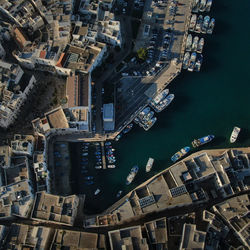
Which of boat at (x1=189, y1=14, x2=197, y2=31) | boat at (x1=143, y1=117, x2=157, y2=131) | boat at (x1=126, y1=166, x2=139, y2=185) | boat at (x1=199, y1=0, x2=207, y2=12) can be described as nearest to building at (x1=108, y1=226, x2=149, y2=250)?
boat at (x1=126, y1=166, x2=139, y2=185)

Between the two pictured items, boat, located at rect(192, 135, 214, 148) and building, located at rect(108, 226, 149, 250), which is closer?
building, located at rect(108, 226, 149, 250)

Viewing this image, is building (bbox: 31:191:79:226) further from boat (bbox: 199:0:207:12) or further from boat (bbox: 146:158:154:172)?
boat (bbox: 199:0:207:12)

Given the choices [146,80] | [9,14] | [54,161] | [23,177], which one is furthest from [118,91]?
[9,14]

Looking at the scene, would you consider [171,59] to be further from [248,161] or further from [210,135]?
[248,161]

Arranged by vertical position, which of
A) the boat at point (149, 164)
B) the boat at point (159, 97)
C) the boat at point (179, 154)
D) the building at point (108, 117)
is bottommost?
the boat at point (149, 164)

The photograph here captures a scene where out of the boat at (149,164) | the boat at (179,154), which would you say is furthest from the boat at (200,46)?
the boat at (149,164)

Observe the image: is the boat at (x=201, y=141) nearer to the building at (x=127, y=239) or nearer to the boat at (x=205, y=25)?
the building at (x=127, y=239)
